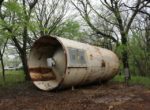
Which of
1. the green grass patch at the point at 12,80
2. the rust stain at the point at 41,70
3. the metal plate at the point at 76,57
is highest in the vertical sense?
the metal plate at the point at 76,57

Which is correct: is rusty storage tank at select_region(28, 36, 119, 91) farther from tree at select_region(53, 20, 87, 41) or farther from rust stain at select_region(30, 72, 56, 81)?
tree at select_region(53, 20, 87, 41)

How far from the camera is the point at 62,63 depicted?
566 inches

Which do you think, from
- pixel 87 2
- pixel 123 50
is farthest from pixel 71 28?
pixel 123 50

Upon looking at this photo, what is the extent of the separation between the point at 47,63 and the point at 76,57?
171 cm

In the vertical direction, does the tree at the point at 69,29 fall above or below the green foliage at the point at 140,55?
above

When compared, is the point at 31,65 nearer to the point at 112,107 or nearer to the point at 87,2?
the point at 112,107

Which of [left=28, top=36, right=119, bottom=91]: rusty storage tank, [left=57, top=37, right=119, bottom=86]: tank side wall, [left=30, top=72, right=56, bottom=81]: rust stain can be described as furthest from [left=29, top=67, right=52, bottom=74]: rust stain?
[left=57, top=37, right=119, bottom=86]: tank side wall

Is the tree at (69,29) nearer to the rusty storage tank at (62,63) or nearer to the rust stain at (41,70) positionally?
the rusty storage tank at (62,63)

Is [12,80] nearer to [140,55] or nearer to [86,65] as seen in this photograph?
[86,65]

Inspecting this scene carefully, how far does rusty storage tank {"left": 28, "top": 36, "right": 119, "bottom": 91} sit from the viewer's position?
44.2ft

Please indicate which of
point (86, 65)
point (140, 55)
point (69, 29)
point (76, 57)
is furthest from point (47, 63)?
point (140, 55)

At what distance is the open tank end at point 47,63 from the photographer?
1444cm

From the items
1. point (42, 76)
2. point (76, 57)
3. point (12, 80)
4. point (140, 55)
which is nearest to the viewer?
point (76, 57)

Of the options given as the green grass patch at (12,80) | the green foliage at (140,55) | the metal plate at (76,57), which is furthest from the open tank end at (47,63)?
the green foliage at (140,55)
